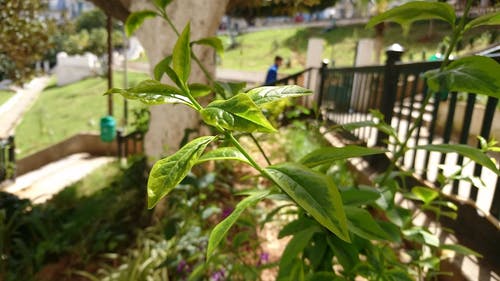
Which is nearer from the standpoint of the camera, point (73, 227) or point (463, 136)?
point (463, 136)

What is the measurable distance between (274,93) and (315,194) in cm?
23

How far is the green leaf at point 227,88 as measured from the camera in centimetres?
106

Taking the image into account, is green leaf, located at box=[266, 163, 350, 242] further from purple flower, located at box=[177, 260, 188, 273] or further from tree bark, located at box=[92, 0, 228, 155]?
tree bark, located at box=[92, 0, 228, 155]

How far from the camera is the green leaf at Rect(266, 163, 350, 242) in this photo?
521 mm

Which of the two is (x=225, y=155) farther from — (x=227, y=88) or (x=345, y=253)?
(x=345, y=253)

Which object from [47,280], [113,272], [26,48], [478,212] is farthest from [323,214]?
[26,48]

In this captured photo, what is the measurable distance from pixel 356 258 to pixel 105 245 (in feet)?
9.82

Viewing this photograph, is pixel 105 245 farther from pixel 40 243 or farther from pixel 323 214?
pixel 323 214

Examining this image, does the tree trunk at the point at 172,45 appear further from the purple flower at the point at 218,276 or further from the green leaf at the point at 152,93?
the green leaf at the point at 152,93

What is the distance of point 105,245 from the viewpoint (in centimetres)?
338

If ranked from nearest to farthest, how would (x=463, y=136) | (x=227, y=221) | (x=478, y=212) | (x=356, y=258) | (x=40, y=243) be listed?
(x=227, y=221)
(x=356, y=258)
(x=478, y=212)
(x=463, y=136)
(x=40, y=243)

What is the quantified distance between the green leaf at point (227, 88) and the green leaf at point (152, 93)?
41cm

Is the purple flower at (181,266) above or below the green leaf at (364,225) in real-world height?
below

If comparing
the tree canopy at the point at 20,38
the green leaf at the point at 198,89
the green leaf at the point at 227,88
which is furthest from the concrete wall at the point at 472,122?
the tree canopy at the point at 20,38
